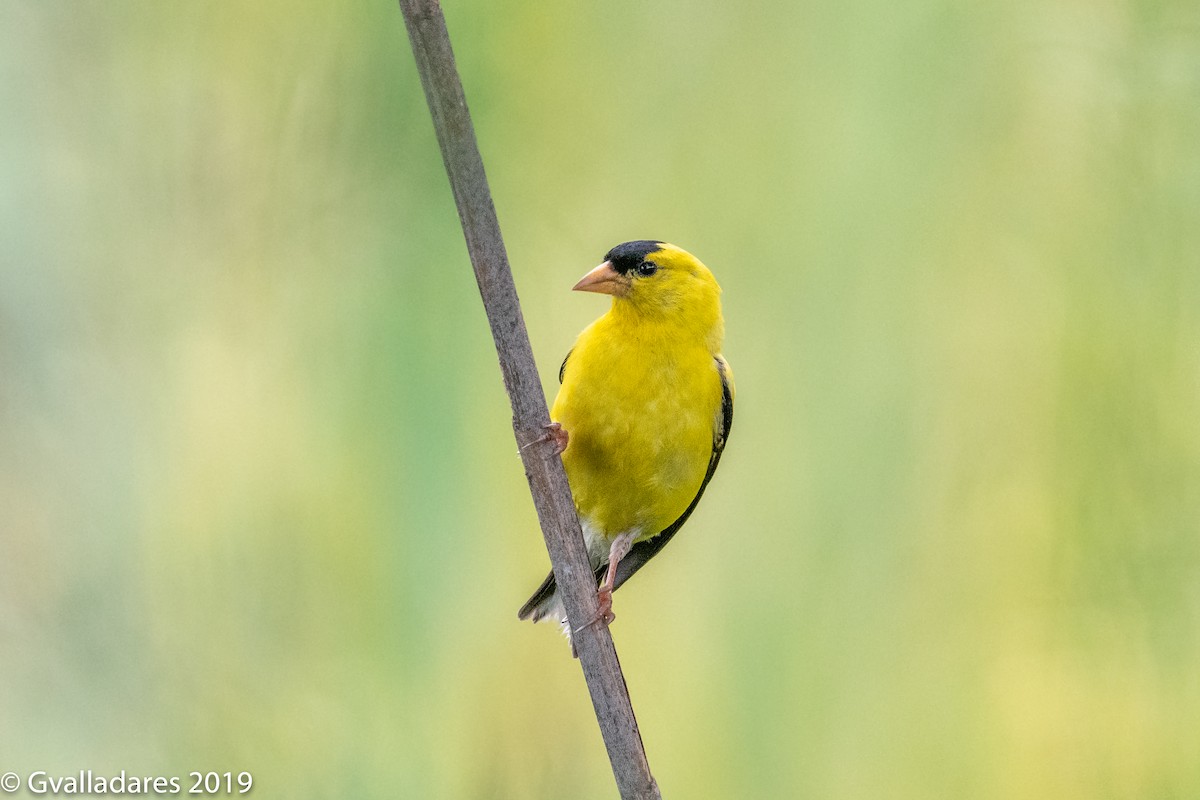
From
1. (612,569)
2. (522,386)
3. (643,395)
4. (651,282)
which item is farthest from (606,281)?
(522,386)

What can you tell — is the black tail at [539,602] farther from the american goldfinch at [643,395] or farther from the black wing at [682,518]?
the black wing at [682,518]

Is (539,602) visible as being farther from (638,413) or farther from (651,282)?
(651,282)

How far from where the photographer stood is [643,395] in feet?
4.99

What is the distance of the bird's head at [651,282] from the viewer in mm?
1574

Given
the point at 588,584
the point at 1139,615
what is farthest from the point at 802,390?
the point at 588,584

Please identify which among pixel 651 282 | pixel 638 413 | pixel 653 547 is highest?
pixel 651 282

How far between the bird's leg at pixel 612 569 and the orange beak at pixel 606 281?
43cm

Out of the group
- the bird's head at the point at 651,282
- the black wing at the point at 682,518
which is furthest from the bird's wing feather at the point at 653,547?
the bird's head at the point at 651,282

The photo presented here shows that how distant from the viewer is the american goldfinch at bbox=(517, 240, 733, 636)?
1526 millimetres

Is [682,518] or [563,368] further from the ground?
[563,368]

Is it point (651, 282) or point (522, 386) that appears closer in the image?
point (522, 386)

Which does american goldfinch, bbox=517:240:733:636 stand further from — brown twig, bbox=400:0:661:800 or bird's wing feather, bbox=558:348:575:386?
brown twig, bbox=400:0:661:800

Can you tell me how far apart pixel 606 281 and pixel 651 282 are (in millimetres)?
71

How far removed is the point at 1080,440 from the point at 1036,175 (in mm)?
532
